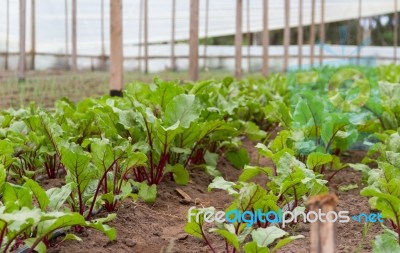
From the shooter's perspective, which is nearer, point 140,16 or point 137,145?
point 137,145

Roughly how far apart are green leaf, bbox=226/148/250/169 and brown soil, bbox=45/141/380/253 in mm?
448

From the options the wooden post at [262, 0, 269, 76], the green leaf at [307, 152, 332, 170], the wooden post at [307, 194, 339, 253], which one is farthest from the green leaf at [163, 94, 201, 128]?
the wooden post at [262, 0, 269, 76]

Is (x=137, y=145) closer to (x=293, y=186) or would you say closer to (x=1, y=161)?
(x=1, y=161)

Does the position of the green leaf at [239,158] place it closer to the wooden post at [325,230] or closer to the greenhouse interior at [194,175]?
the greenhouse interior at [194,175]

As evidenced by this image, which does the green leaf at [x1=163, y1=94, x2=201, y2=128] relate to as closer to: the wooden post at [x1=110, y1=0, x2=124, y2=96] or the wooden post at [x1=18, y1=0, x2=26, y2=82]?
the wooden post at [x1=110, y1=0, x2=124, y2=96]

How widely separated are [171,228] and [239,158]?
1.31 m

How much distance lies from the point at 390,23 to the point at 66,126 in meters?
33.1

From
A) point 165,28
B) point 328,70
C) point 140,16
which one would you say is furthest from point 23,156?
point 165,28

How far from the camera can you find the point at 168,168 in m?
3.40

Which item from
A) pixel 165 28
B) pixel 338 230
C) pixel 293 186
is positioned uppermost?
pixel 165 28

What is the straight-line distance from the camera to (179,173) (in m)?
3.44

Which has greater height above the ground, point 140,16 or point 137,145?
point 140,16

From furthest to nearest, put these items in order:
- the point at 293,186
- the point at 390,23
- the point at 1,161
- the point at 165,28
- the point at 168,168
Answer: the point at 390,23
the point at 165,28
the point at 168,168
the point at 1,161
the point at 293,186

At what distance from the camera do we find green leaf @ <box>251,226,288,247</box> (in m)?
2.10
